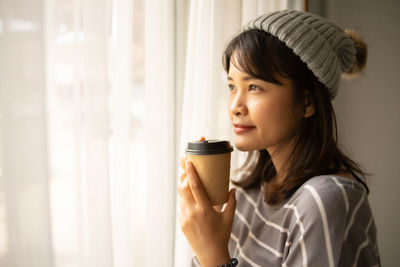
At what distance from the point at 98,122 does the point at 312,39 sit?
2.00 feet

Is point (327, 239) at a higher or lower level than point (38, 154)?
lower

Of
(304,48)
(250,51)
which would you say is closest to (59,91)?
(250,51)

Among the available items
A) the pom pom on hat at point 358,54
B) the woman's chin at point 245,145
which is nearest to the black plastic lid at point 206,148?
the woman's chin at point 245,145

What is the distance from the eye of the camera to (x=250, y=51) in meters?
0.83

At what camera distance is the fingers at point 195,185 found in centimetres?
75

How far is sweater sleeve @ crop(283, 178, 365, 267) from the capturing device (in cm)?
63

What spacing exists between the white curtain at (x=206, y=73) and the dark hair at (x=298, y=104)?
0.53 ft

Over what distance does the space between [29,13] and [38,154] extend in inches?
12.1

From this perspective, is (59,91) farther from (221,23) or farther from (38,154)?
(221,23)

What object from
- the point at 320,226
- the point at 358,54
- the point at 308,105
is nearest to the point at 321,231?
the point at 320,226

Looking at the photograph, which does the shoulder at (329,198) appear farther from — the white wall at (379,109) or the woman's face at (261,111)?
the white wall at (379,109)

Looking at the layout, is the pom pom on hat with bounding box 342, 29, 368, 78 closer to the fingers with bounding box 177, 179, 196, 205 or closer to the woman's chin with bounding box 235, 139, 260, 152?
the woman's chin with bounding box 235, 139, 260, 152

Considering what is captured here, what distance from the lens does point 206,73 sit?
3.56ft

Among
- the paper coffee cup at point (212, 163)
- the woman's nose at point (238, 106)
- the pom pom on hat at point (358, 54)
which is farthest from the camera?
the pom pom on hat at point (358, 54)
